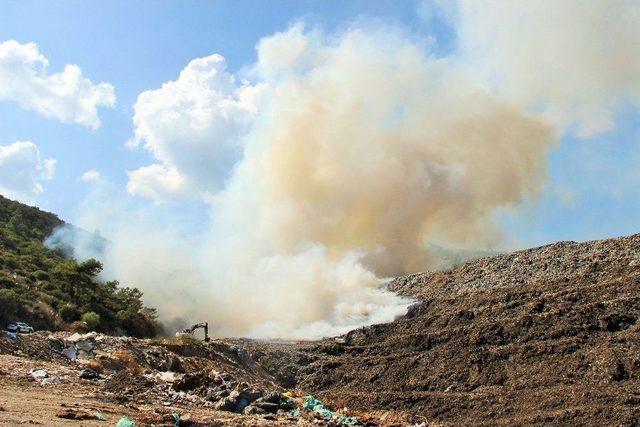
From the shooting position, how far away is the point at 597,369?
1795cm

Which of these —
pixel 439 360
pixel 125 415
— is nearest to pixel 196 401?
pixel 125 415

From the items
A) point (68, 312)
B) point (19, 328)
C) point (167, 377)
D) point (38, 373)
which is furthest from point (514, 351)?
point (68, 312)

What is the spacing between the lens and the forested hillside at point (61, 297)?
98.4 feet

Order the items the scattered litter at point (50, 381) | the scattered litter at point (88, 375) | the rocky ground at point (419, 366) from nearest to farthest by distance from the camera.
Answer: the scattered litter at point (50, 381), the rocky ground at point (419, 366), the scattered litter at point (88, 375)

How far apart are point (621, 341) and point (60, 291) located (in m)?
31.3

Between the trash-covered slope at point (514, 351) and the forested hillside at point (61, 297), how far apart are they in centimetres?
1397

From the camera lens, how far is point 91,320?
105 ft

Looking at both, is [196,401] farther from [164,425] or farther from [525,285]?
[525,285]

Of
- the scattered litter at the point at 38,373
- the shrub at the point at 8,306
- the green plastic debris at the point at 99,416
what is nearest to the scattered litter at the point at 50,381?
the scattered litter at the point at 38,373

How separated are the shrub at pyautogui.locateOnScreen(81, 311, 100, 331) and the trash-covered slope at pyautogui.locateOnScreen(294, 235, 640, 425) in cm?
1299

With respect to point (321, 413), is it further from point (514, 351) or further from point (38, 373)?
point (514, 351)

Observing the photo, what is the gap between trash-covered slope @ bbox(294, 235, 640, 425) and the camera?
17203mm

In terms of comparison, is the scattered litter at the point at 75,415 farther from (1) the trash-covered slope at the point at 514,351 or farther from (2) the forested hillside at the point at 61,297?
(2) the forested hillside at the point at 61,297

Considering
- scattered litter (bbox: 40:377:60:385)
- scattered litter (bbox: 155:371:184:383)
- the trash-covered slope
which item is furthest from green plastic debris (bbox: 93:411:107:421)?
the trash-covered slope
